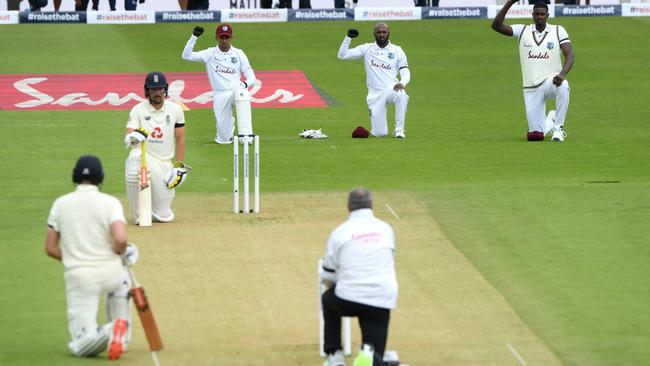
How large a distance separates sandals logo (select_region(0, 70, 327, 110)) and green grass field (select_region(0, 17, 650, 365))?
0.62 m

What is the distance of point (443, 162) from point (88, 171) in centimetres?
1083

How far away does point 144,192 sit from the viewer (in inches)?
646

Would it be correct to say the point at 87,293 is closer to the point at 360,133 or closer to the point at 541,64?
the point at 360,133

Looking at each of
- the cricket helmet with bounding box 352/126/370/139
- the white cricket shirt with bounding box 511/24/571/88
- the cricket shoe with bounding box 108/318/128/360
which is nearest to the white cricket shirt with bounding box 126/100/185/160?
Answer: the cricket shoe with bounding box 108/318/128/360

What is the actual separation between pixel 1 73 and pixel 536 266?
61.7ft

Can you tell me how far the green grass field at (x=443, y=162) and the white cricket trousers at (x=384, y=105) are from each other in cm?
46

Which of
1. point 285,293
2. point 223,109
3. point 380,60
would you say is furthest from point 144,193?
point 380,60

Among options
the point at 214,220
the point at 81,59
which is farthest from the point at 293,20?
the point at 214,220

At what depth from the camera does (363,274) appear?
424 inches

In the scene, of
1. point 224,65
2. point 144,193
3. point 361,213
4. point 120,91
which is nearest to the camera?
point 361,213

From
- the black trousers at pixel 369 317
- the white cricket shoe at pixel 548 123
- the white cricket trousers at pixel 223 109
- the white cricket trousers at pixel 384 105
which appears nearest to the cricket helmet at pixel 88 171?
the black trousers at pixel 369 317

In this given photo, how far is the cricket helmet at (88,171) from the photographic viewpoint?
11.3 m

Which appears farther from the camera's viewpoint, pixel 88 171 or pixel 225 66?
pixel 225 66

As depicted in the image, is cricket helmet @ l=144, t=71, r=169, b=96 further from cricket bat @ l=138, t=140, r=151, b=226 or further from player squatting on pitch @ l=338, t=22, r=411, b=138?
player squatting on pitch @ l=338, t=22, r=411, b=138
